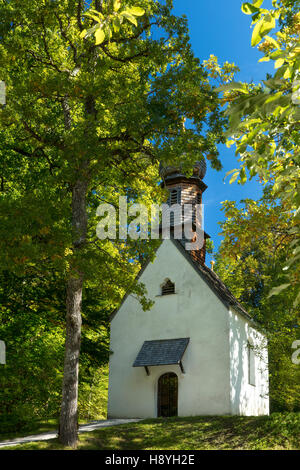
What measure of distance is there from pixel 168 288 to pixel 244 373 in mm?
4966

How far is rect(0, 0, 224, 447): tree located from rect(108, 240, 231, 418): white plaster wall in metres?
8.04

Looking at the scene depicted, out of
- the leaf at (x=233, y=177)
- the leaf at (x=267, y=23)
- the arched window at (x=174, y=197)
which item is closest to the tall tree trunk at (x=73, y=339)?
the leaf at (x=233, y=177)

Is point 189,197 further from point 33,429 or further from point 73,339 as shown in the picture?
point 73,339

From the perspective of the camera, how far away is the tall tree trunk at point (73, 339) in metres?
10.8

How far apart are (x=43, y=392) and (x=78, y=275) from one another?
544cm

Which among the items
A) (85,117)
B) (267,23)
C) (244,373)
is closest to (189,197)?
(244,373)

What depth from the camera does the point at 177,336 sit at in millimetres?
20328

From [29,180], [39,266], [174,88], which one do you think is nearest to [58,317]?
[39,266]

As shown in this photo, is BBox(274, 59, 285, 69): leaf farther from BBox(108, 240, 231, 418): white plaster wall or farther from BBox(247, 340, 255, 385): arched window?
BBox(247, 340, 255, 385): arched window

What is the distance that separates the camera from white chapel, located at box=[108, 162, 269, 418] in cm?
1906

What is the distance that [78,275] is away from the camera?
1070cm

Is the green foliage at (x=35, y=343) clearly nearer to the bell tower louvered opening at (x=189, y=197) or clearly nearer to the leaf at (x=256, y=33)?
the bell tower louvered opening at (x=189, y=197)

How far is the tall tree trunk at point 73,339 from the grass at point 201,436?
0.45 meters
